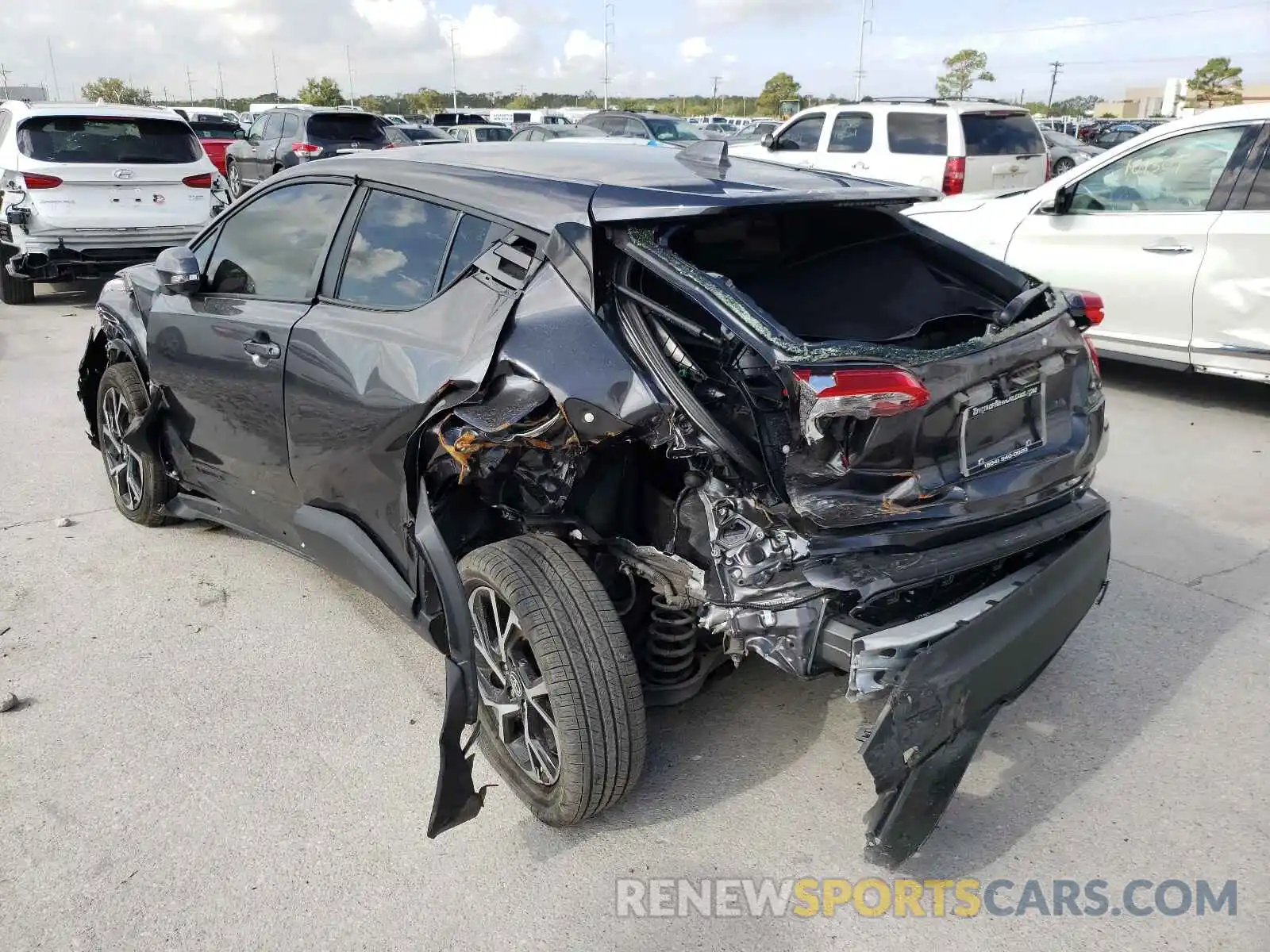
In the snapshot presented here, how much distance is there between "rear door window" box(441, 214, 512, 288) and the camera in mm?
3000

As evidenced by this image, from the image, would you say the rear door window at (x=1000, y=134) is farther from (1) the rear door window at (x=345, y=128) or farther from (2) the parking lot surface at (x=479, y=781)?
(1) the rear door window at (x=345, y=128)

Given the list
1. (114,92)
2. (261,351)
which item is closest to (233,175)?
(261,351)

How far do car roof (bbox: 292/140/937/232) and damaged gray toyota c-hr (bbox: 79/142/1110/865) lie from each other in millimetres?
16

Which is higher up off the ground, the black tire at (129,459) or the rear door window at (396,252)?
the rear door window at (396,252)

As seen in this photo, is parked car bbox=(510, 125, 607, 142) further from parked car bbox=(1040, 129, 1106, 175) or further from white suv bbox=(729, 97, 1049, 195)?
parked car bbox=(1040, 129, 1106, 175)

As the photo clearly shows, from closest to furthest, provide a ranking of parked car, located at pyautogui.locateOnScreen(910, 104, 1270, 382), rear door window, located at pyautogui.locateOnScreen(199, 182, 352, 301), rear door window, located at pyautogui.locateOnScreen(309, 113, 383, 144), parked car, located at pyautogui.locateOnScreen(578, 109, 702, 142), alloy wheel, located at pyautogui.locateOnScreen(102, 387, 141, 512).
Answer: rear door window, located at pyautogui.locateOnScreen(199, 182, 352, 301) < alloy wheel, located at pyautogui.locateOnScreen(102, 387, 141, 512) < parked car, located at pyautogui.locateOnScreen(910, 104, 1270, 382) < rear door window, located at pyautogui.locateOnScreen(309, 113, 383, 144) < parked car, located at pyautogui.locateOnScreen(578, 109, 702, 142)

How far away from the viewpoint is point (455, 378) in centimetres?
282

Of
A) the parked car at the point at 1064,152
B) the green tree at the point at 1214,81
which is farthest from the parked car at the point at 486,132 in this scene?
the green tree at the point at 1214,81

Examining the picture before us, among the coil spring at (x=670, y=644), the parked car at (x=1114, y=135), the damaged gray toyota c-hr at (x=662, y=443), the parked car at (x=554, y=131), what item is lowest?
the coil spring at (x=670, y=644)

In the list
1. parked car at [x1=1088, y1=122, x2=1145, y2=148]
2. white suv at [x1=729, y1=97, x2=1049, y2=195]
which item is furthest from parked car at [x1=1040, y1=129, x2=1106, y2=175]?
white suv at [x1=729, y1=97, x2=1049, y2=195]

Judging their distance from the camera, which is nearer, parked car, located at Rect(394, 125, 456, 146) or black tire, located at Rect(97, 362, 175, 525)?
black tire, located at Rect(97, 362, 175, 525)

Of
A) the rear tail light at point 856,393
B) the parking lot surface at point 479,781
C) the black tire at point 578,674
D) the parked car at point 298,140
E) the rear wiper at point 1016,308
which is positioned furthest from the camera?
the parked car at point 298,140

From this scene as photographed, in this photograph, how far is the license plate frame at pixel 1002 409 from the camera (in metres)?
2.62

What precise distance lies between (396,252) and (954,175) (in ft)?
30.1
